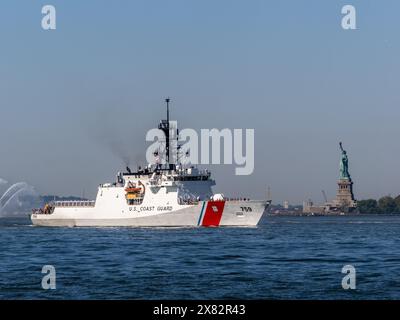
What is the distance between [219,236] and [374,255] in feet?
70.4

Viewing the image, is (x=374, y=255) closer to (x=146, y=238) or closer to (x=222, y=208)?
(x=146, y=238)

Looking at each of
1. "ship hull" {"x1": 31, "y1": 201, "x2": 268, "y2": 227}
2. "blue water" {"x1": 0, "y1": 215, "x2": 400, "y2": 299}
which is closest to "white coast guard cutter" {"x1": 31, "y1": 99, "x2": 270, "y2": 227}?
"ship hull" {"x1": 31, "y1": 201, "x2": 268, "y2": 227}

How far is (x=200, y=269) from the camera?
136ft

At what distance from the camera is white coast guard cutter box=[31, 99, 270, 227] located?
295 ft

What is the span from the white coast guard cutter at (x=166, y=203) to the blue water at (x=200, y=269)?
23379 millimetres

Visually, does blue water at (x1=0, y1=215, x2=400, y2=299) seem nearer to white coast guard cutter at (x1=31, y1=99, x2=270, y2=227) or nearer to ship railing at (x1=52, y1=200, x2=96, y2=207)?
white coast guard cutter at (x1=31, y1=99, x2=270, y2=227)

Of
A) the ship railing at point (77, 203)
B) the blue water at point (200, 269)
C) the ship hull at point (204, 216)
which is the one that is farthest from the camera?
the ship railing at point (77, 203)

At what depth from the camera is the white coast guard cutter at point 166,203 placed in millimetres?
89812

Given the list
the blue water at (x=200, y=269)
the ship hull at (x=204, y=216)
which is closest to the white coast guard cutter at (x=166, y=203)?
the ship hull at (x=204, y=216)

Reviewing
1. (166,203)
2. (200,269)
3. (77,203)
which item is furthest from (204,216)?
(200,269)

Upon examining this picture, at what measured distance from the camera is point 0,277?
38438 millimetres

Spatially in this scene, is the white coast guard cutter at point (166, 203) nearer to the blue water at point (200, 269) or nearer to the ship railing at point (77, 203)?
the ship railing at point (77, 203)

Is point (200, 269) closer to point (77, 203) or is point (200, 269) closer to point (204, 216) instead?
point (204, 216)
